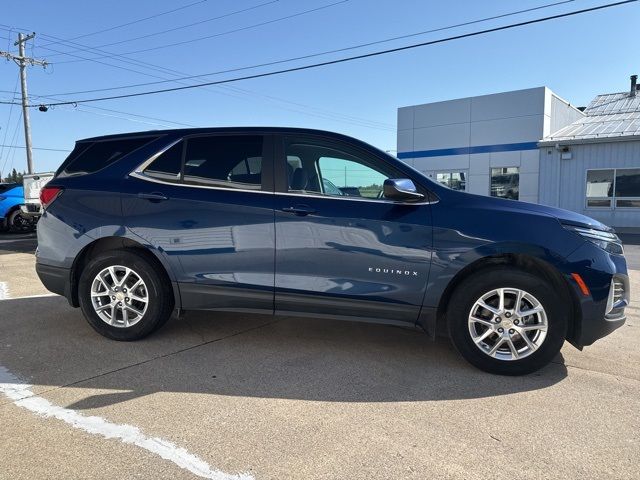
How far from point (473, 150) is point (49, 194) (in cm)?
2070

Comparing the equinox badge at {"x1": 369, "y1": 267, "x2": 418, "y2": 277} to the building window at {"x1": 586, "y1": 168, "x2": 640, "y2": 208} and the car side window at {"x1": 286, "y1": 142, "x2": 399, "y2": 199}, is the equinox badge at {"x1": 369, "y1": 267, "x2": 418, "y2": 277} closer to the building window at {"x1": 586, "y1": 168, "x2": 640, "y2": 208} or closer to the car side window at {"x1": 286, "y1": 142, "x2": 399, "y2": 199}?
the car side window at {"x1": 286, "y1": 142, "x2": 399, "y2": 199}

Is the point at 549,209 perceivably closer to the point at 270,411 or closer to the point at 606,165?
the point at 270,411

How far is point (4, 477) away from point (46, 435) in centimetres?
40

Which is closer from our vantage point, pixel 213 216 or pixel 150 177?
pixel 213 216

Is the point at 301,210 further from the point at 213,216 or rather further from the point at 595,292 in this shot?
the point at 595,292

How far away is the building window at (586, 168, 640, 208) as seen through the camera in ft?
59.4

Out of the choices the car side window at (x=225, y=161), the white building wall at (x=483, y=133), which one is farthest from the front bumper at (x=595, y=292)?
the white building wall at (x=483, y=133)

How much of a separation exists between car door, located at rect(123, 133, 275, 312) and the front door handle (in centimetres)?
16

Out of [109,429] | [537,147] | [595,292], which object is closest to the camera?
[109,429]

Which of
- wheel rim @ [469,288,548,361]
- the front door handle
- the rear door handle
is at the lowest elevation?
wheel rim @ [469,288,548,361]

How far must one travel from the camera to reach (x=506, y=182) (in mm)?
21719

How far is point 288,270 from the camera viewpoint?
12.7ft

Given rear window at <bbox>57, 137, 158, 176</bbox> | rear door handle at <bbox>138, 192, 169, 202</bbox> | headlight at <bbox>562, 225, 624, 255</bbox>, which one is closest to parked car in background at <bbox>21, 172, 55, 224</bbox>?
rear window at <bbox>57, 137, 158, 176</bbox>

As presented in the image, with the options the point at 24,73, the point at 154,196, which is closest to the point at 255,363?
the point at 154,196
